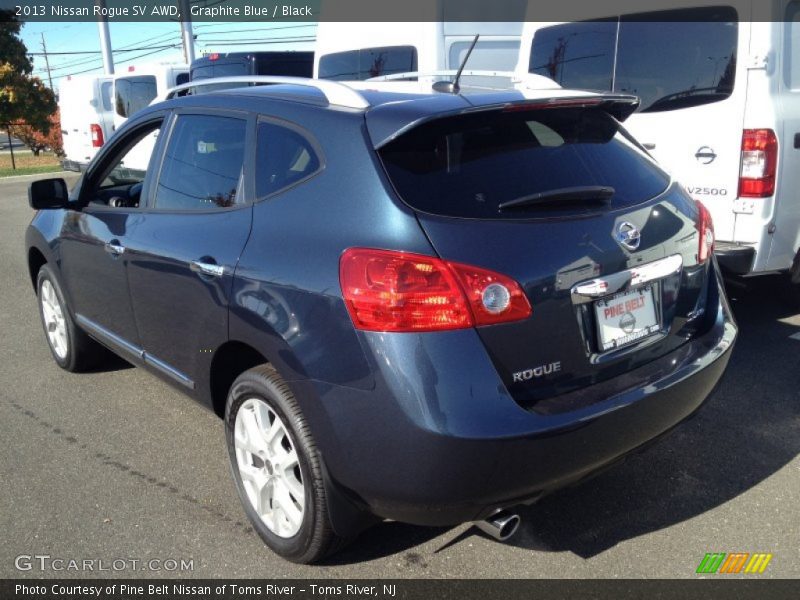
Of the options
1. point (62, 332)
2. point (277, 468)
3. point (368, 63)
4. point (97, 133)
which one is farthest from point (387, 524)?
point (97, 133)

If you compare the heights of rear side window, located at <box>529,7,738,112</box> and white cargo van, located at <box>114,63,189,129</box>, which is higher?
rear side window, located at <box>529,7,738,112</box>

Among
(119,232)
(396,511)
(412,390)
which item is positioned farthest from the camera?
(119,232)

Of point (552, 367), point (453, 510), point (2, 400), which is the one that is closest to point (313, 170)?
point (552, 367)

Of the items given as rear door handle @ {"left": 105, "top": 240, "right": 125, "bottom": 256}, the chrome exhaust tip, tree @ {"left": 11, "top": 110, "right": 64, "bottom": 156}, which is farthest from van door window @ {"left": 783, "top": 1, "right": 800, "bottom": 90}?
tree @ {"left": 11, "top": 110, "right": 64, "bottom": 156}

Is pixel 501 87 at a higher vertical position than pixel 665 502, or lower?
higher

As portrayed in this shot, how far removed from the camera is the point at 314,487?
265 centimetres

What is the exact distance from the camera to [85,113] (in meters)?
16.6

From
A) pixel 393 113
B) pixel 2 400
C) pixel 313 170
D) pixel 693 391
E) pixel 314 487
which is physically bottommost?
pixel 2 400

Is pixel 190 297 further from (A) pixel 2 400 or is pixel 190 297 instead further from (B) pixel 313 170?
(A) pixel 2 400

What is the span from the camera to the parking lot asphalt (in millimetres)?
2939

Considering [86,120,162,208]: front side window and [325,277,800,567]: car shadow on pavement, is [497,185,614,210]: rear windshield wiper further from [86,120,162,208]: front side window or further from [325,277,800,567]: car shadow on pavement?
[86,120,162,208]: front side window

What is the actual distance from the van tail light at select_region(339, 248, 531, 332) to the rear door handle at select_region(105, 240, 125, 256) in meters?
1.87

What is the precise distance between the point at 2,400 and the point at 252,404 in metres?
2.48

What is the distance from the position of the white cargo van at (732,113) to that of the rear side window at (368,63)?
3200mm
